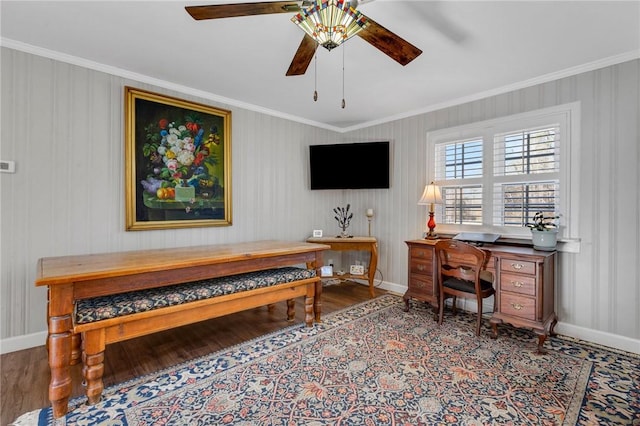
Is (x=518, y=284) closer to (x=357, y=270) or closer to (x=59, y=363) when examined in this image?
(x=357, y=270)

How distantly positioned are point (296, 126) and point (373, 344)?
315 cm

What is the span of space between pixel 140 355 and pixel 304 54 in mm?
2625

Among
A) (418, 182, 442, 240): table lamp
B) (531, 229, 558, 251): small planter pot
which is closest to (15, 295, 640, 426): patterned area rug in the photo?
(531, 229, 558, 251): small planter pot

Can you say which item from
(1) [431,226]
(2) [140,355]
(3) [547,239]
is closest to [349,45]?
(1) [431,226]

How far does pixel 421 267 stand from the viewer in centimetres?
338

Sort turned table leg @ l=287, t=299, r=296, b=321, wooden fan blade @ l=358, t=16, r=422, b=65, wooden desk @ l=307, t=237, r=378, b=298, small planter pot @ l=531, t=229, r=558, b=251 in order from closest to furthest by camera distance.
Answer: wooden fan blade @ l=358, t=16, r=422, b=65 < small planter pot @ l=531, t=229, r=558, b=251 < turned table leg @ l=287, t=299, r=296, b=321 < wooden desk @ l=307, t=237, r=378, b=298

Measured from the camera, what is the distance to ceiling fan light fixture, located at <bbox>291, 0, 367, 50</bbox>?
1475 millimetres

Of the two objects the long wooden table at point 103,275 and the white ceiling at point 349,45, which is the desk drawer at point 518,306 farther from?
the white ceiling at point 349,45

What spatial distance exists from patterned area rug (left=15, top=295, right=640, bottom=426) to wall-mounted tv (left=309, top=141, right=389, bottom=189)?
226cm

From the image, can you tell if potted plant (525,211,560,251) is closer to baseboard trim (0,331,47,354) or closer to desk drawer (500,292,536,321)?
desk drawer (500,292,536,321)

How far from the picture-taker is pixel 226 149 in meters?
3.57

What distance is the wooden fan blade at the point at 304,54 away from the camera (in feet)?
6.05

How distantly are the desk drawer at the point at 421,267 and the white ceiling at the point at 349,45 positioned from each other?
193cm

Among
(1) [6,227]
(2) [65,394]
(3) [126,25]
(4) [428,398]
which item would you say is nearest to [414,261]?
(4) [428,398]
